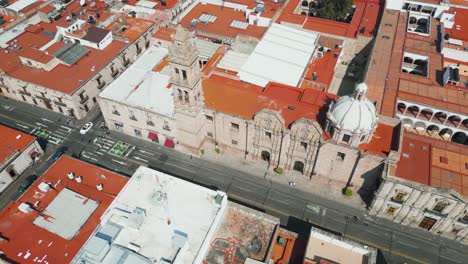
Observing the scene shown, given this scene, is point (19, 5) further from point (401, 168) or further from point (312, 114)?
point (401, 168)

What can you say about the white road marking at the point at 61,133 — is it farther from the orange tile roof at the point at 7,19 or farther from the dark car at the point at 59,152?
the orange tile roof at the point at 7,19

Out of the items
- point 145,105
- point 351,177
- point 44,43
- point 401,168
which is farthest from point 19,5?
point 401,168

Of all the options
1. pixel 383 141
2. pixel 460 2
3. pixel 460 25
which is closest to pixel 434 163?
pixel 383 141

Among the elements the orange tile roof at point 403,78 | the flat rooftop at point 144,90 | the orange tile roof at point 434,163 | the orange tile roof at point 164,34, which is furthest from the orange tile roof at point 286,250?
the orange tile roof at point 164,34

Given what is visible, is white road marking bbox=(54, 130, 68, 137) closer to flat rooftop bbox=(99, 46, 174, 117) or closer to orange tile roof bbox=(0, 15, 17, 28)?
flat rooftop bbox=(99, 46, 174, 117)

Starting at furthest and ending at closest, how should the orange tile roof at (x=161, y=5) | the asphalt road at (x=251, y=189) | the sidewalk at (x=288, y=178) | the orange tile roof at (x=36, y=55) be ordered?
1. the orange tile roof at (x=161, y=5)
2. the orange tile roof at (x=36, y=55)
3. the sidewalk at (x=288, y=178)
4. the asphalt road at (x=251, y=189)
